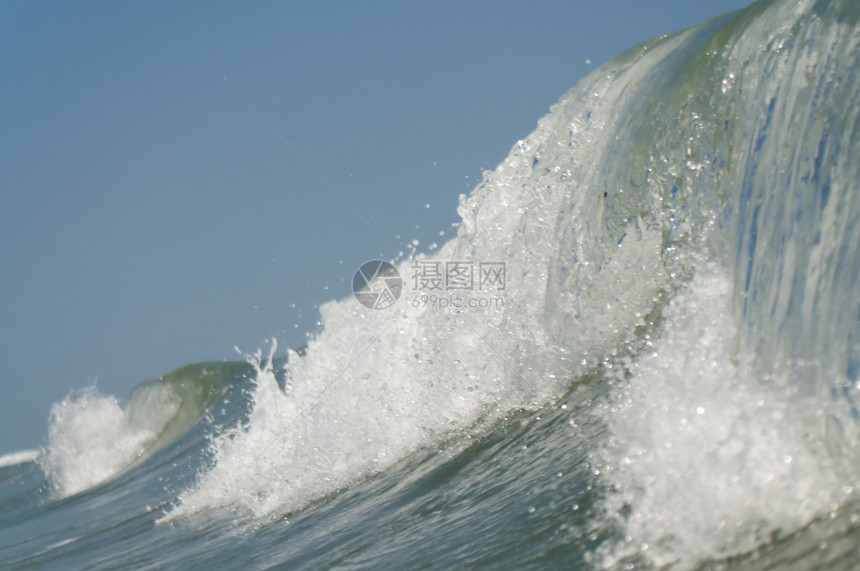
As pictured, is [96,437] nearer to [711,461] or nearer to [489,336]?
[489,336]

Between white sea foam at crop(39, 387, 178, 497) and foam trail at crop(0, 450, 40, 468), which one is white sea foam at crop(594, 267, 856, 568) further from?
foam trail at crop(0, 450, 40, 468)

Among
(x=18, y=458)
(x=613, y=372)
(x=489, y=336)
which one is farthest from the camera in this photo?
(x=18, y=458)

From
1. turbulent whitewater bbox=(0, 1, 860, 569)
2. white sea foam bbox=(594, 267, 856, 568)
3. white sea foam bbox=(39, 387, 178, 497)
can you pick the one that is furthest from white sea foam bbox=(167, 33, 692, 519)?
white sea foam bbox=(39, 387, 178, 497)

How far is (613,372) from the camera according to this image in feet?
12.4

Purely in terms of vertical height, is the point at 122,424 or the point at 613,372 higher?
the point at 122,424

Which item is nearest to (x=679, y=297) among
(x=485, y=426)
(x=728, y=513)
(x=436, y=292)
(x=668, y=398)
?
(x=668, y=398)

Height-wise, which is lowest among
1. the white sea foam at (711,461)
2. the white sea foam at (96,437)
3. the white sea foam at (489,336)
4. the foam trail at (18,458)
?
the white sea foam at (711,461)

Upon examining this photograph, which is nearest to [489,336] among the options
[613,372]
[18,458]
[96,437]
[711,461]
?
[613,372]

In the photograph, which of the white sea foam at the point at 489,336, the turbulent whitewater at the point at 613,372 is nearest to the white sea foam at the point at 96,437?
the turbulent whitewater at the point at 613,372

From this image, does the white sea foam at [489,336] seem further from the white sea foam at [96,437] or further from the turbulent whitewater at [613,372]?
the white sea foam at [96,437]

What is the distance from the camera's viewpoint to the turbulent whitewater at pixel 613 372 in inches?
67.1

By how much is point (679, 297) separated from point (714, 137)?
121 centimetres

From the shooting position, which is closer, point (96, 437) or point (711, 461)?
point (711, 461)

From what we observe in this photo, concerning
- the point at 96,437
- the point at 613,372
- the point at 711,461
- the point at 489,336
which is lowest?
the point at 711,461
